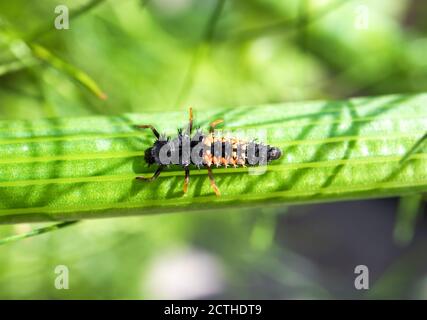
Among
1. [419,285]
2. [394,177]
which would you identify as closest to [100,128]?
[394,177]

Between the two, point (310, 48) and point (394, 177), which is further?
point (310, 48)

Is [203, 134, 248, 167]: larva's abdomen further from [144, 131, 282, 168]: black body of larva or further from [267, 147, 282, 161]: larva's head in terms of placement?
[267, 147, 282, 161]: larva's head

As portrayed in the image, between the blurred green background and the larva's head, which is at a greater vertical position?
the blurred green background

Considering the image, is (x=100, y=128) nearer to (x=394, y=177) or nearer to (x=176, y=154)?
(x=176, y=154)

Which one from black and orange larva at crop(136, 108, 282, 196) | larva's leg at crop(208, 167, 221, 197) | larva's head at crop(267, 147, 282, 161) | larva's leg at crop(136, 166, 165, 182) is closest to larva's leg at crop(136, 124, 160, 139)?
black and orange larva at crop(136, 108, 282, 196)

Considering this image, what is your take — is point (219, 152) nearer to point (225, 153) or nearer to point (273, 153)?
point (225, 153)
